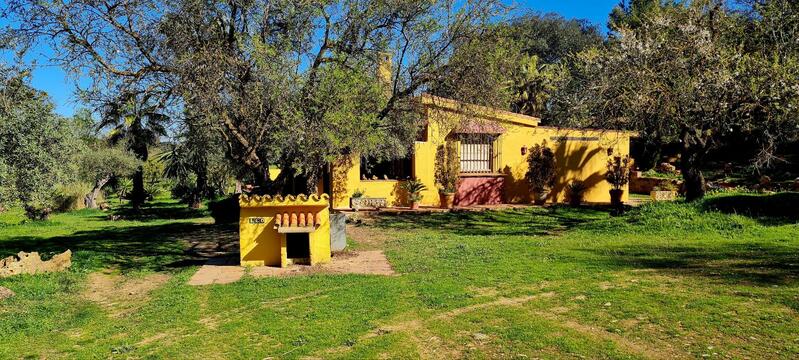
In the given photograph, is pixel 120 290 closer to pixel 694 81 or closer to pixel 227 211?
pixel 227 211

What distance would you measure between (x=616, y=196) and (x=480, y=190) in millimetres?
4948

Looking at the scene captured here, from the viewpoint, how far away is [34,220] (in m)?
21.6

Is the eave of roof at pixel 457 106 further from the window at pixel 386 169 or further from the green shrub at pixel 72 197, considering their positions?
the green shrub at pixel 72 197

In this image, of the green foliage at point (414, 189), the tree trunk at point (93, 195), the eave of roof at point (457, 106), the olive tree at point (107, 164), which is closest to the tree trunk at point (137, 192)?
the olive tree at point (107, 164)

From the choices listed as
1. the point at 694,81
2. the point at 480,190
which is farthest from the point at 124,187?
the point at 694,81

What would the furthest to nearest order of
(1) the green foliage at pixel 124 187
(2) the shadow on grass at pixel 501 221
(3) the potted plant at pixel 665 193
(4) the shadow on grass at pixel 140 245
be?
(1) the green foliage at pixel 124 187
(3) the potted plant at pixel 665 193
(2) the shadow on grass at pixel 501 221
(4) the shadow on grass at pixel 140 245

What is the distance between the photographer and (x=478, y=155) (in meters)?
20.8

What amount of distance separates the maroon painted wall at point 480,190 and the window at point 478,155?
0.40 metres

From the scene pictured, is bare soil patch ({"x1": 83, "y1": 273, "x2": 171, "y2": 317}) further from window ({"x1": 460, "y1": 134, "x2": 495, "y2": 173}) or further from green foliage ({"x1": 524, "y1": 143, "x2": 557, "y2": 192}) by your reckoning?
green foliage ({"x1": 524, "y1": 143, "x2": 557, "y2": 192})

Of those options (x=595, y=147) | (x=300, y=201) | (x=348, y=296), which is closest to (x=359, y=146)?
(x=300, y=201)

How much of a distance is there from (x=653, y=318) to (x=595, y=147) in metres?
16.5

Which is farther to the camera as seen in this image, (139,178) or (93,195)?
(93,195)

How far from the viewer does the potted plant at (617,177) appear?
2019 centimetres

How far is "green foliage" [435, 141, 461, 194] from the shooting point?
19891 mm
